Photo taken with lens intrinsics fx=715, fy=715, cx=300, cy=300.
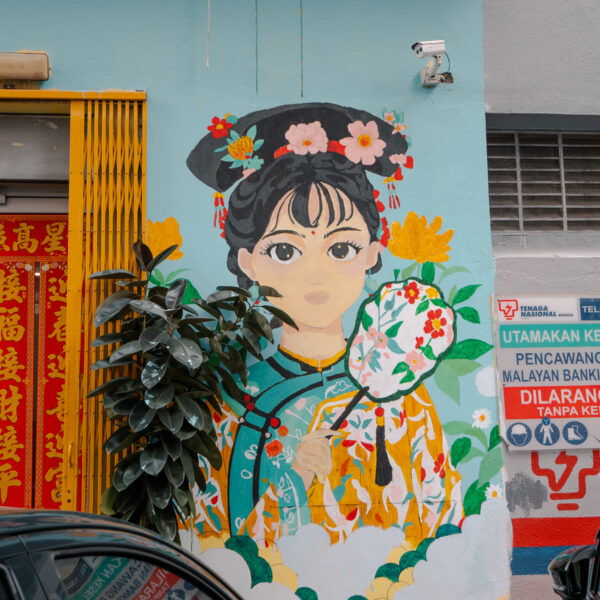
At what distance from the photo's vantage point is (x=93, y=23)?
497cm

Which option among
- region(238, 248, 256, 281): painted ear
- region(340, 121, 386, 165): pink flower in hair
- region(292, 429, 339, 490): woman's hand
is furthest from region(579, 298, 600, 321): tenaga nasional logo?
region(238, 248, 256, 281): painted ear

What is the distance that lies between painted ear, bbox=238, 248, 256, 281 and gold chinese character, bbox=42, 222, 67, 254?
1.34 metres

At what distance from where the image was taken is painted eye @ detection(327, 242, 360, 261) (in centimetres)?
498

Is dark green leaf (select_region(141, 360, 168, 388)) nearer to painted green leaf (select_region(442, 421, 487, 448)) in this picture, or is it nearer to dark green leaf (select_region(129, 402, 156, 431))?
dark green leaf (select_region(129, 402, 156, 431))

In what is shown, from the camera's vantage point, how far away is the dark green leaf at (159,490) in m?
3.94

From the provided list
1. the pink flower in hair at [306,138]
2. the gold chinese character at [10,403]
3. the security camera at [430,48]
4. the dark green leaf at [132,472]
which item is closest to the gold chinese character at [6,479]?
the gold chinese character at [10,403]

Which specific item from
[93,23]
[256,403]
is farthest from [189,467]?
[93,23]

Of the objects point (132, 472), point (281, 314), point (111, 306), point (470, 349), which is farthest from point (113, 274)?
point (470, 349)

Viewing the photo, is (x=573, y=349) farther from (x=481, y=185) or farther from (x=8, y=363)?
(x=8, y=363)

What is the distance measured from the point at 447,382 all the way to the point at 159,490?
6.85ft

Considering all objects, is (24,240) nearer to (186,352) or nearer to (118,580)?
(186,352)

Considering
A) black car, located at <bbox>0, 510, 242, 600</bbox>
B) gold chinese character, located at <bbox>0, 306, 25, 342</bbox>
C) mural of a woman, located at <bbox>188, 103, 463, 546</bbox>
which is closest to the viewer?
black car, located at <bbox>0, 510, 242, 600</bbox>

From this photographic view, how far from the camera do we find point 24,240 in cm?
518

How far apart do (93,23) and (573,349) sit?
4097 millimetres
